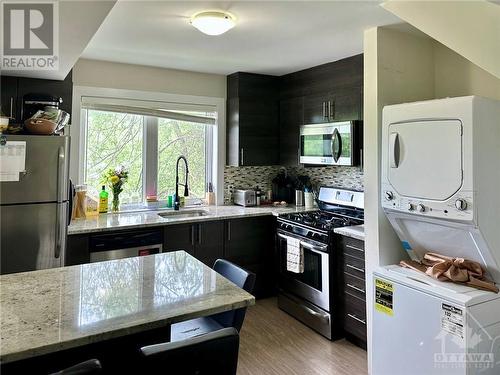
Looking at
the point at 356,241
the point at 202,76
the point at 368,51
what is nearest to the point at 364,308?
the point at 356,241

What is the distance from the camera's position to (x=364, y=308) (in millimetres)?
2703

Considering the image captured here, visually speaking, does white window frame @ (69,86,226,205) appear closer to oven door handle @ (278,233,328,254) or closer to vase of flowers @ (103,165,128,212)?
vase of flowers @ (103,165,128,212)

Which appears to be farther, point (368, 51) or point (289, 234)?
point (289, 234)

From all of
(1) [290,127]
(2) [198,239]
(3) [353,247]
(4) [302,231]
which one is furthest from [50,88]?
(3) [353,247]

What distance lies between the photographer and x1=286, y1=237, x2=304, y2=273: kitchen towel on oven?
3162mm

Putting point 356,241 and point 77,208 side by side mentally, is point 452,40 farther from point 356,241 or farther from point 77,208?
point 77,208

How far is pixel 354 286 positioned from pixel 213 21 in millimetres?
2108

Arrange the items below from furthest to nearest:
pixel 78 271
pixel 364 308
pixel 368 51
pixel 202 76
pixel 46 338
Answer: pixel 202 76 → pixel 364 308 → pixel 368 51 → pixel 78 271 → pixel 46 338

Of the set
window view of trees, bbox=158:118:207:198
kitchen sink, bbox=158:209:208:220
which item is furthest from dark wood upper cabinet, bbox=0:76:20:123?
kitchen sink, bbox=158:209:208:220

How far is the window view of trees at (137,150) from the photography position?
11.7 feet

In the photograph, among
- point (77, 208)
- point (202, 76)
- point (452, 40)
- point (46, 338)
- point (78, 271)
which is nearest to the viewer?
point (46, 338)

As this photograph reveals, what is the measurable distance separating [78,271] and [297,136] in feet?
8.68

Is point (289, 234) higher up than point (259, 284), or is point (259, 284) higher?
point (289, 234)

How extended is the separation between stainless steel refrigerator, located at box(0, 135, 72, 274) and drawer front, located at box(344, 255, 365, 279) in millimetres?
2090
